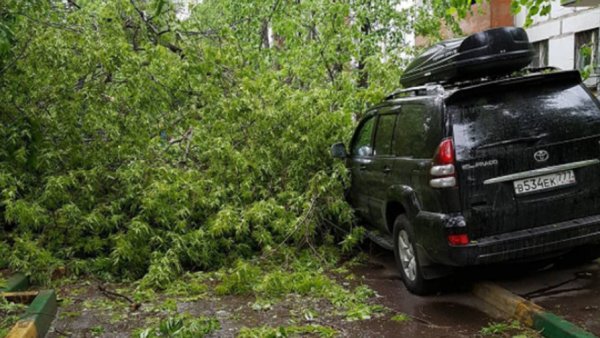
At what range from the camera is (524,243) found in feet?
15.5

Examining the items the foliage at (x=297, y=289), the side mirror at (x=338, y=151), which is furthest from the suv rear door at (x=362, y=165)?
the foliage at (x=297, y=289)

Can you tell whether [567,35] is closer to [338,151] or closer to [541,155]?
[338,151]

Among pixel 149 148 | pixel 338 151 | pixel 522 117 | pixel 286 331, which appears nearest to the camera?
pixel 286 331

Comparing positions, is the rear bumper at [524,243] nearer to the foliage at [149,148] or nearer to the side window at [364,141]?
the side window at [364,141]

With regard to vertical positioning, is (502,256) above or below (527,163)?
below

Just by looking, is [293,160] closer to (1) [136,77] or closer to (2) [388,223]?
(2) [388,223]

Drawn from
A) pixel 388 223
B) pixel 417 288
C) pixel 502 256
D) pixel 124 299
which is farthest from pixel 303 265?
pixel 502 256

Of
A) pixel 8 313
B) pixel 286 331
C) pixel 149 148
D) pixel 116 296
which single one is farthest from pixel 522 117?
pixel 149 148

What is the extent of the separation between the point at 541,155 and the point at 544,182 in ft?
0.77

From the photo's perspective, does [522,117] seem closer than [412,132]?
Yes

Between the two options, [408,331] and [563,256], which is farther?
[563,256]

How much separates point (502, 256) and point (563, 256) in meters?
1.52

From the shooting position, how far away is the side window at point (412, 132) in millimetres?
5250

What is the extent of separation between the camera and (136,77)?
8.00m
